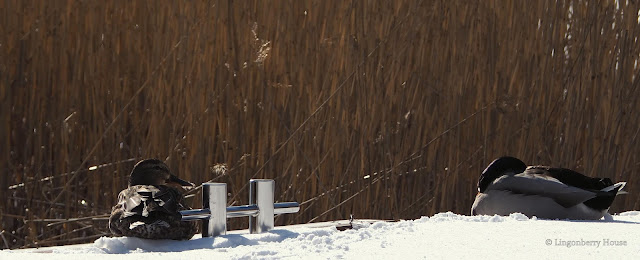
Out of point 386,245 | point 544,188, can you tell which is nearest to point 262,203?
point 386,245

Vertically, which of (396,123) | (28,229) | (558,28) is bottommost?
(28,229)

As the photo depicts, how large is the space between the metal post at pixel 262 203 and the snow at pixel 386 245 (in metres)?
0.03

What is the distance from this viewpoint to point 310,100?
12.5 ft

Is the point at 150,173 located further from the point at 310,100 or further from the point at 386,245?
the point at 310,100

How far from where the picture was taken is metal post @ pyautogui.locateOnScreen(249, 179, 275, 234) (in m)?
2.54

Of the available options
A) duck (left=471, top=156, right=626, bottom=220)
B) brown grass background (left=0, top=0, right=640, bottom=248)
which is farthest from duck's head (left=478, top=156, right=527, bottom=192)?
brown grass background (left=0, top=0, right=640, bottom=248)

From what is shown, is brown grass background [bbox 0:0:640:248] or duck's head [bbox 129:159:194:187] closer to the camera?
duck's head [bbox 129:159:194:187]

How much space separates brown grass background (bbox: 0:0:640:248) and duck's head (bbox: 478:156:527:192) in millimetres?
443

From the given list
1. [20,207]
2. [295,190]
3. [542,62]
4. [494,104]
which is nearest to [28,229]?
[20,207]

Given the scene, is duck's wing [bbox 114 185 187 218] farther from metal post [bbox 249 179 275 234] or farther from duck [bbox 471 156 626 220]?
duck [bbox 471 156 626 220]

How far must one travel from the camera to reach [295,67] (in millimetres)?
3836

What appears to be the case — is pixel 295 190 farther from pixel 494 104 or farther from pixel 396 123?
pixel 494 104

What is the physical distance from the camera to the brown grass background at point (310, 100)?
3602 mm

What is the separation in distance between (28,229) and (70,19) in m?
0.81
